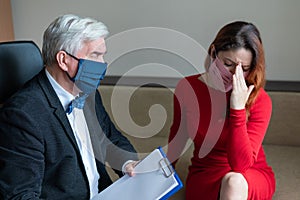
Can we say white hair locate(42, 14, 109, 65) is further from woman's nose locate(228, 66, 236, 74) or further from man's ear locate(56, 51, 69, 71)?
woman's nose locate(228, 66, 236, 74)

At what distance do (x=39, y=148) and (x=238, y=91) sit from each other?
751 millimetres

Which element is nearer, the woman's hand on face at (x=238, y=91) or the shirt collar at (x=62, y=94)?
the shirt collar at (x=62, y=94)

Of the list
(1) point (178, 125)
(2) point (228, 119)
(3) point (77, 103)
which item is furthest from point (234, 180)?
(3) point (77, 103)

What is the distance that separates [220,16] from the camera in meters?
2.27

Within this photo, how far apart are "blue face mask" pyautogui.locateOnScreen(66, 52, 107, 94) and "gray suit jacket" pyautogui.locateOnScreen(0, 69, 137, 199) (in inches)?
3.8

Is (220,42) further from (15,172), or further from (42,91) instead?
(15,172)

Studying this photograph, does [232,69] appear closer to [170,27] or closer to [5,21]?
[170,27]

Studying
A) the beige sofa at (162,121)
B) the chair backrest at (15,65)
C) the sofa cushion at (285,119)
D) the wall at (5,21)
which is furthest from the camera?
the wall at (5,21)

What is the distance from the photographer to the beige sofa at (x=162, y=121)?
2.10 meters

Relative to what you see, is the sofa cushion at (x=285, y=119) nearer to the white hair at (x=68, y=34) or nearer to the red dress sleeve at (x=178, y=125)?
the red dress sleeve at (x=178, y=125)

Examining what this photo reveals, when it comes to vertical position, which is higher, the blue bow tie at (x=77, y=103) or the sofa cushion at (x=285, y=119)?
the blue bow tie at (x=77, y=103)

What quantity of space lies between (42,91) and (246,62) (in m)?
0.76

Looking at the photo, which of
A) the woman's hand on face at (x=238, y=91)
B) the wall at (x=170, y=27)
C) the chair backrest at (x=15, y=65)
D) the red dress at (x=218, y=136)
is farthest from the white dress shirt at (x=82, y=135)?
the wall at (x=170, y=27)

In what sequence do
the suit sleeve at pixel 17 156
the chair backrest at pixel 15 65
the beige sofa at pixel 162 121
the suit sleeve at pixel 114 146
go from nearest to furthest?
the suit sleeve at pixel 17 156, the chair backrest at pixel 15 65, the suit sleeve at pixel 114 146, the beige sofa at pixel 162 121
